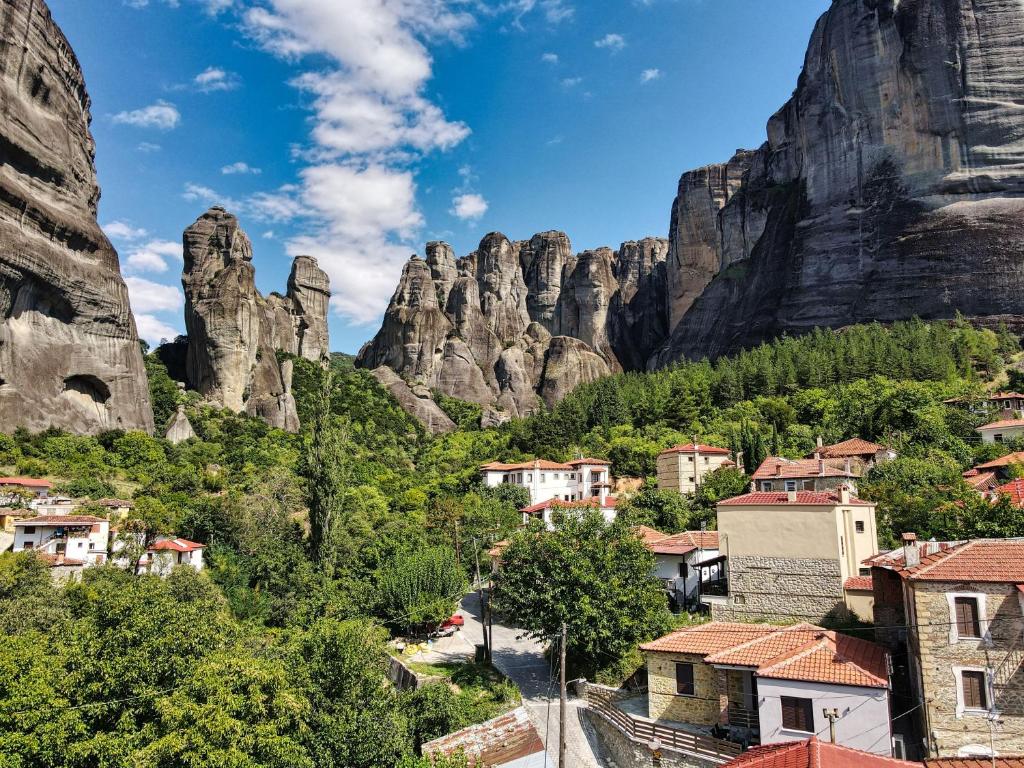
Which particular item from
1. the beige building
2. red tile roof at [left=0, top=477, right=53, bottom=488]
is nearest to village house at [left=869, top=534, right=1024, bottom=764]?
the beige building

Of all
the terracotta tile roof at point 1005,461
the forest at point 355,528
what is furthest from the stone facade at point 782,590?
the terracotta tile roof at point 1005,461

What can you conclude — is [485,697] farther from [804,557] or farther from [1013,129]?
[1013,129]

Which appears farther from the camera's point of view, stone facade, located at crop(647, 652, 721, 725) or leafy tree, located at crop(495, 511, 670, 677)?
leafy tree, located at crop(495, 511, 670, 677)

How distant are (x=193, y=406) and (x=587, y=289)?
2565 inches

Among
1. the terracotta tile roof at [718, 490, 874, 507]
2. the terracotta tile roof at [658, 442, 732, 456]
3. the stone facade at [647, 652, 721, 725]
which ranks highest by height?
the terracotta tile roof at [658, 442, 732, 456]

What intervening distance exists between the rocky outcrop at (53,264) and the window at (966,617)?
53.0m

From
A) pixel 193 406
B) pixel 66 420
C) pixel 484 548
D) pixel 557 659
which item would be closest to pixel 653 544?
pixel 557 659

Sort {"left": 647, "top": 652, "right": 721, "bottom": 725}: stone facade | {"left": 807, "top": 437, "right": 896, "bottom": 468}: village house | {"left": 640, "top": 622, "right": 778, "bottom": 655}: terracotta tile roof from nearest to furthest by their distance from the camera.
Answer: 1. {"left": 647, "top": 652, "right": 721, "bottom": 725}: stone facade
2. {"left": 640, "top": 622, "right": 778, "bottom": 655}: terracotta tile roof
3. {"left": 807, "top": 437, "right": 896, "bottom": 468}: village house

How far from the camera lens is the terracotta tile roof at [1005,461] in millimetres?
33969

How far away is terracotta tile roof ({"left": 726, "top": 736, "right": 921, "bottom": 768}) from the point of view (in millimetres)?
11133

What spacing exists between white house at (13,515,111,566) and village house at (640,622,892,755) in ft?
86.8

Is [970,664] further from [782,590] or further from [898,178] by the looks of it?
[898,178]

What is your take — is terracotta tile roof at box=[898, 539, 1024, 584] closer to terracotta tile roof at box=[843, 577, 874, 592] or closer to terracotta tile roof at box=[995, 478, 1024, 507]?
terracotta tile roof at box=[843, 577, 874, 592]

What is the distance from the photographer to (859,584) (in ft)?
69.7
